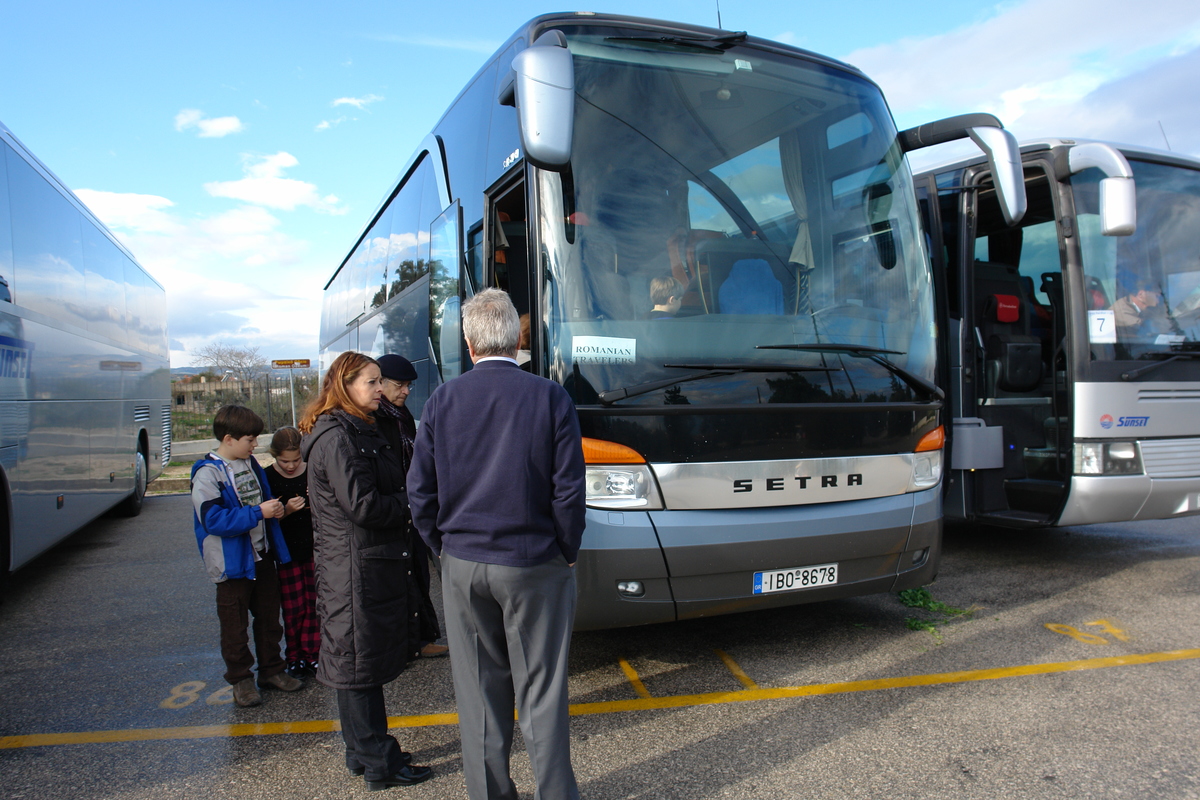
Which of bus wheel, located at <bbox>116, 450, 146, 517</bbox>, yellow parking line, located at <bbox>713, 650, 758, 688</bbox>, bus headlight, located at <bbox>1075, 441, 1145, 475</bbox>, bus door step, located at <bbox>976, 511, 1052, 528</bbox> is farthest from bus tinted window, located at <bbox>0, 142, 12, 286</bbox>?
bus headlight, located at <bbox>1075, 441, 1145, 475</bbox>

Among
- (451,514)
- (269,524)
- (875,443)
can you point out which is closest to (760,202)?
(875,443)

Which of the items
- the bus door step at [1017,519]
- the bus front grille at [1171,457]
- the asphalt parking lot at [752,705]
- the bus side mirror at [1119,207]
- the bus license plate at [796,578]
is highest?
the bus side mirror at [1119,207]

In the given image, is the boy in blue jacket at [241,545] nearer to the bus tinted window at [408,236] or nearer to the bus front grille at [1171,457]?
the bus tinted window at [408,236]

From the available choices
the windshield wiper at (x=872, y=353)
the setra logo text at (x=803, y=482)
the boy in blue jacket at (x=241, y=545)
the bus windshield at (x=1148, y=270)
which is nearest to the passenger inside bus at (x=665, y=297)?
the windshield wiper at (x=872, y=353)

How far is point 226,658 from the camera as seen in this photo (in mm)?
3742

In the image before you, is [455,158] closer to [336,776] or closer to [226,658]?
[226,658]

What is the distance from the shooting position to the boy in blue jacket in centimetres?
362

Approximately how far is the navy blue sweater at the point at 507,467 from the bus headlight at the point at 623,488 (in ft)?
3.27

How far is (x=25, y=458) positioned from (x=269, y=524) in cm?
281

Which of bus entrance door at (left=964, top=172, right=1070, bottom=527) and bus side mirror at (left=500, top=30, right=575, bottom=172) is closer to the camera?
bus side mirror at (left=500, top=30, right=575, bottom=172)

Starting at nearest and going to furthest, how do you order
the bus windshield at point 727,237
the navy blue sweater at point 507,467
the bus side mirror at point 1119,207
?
the navy blue sweater at point 507,467 → the bus windshield at point 727,237 → the bus side mirror at point 1119,207

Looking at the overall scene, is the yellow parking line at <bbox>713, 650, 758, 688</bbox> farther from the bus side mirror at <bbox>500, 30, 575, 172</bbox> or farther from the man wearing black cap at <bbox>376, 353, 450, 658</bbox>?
the bus side mirror at <bbox>500, 30, 575, 172</bbox>

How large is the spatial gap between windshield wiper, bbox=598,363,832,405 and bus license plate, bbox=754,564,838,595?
98cm

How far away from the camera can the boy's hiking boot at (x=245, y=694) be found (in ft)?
12.3
